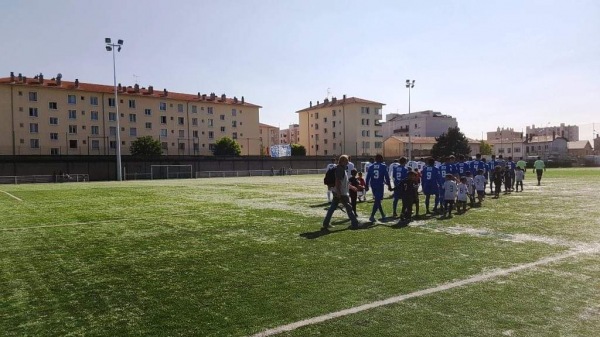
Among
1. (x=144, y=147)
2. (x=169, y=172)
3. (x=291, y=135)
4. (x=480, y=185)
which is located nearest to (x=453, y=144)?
(x=169, y=172)

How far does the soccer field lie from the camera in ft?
16.0

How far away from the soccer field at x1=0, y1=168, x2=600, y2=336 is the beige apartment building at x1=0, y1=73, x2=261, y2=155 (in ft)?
184

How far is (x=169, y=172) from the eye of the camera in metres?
58.6

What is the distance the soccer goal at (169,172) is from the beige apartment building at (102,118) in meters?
10.9

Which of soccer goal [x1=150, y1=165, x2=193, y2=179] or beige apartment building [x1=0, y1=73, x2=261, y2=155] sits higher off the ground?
beige apartment building [x1=0, y1=73, x2=261, y2=155]

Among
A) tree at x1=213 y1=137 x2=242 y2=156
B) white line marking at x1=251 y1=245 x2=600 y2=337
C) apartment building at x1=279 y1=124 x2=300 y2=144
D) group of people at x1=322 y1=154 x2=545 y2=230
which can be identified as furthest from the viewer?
apartment building at x1=279 y1=124 x2=300 y2=144

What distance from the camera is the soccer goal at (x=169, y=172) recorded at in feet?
189

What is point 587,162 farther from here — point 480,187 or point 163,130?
point 480,187

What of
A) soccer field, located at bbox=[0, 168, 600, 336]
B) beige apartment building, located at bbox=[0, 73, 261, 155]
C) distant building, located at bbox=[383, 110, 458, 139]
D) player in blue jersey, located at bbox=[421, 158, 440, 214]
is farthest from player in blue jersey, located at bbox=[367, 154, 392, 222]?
distant building, located at bbox=[383, 110, 458, 139]

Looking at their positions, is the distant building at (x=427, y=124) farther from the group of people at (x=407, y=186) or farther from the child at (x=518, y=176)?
the group of people at (x=407, y=186)

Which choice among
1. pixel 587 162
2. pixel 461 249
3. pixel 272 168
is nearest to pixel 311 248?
pixel 461 249

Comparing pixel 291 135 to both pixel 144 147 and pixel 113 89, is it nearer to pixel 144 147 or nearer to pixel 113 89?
pixel 113 89

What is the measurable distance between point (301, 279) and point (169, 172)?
54924 mm

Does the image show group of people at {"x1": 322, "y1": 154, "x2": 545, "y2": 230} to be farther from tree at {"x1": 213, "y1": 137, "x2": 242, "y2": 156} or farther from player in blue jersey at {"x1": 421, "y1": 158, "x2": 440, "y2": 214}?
tree at {"x1": 213, "y1": 137, "x2": 242, "y2": 156}
